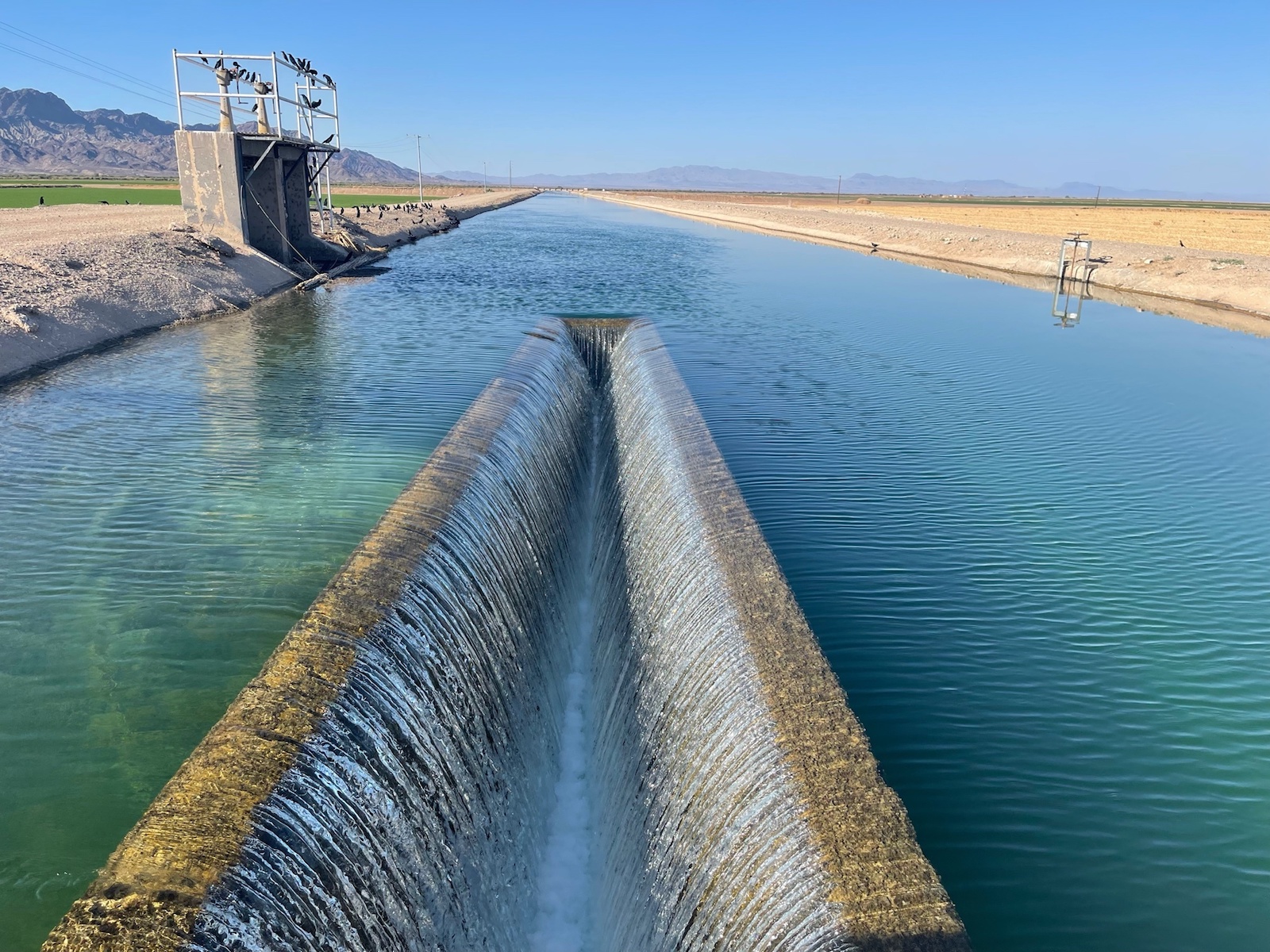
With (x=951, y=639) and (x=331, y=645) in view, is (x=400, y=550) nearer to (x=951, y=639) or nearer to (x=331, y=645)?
(x=331, y=645)

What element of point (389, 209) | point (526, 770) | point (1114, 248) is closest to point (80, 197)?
point (389, 209)

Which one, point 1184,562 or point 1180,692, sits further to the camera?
point 1184,562

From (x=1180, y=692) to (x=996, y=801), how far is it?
264 cm

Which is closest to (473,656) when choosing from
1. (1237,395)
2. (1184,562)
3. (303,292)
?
(1184,562)

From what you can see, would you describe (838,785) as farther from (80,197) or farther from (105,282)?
(80,197)

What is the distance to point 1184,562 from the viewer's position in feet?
33.0

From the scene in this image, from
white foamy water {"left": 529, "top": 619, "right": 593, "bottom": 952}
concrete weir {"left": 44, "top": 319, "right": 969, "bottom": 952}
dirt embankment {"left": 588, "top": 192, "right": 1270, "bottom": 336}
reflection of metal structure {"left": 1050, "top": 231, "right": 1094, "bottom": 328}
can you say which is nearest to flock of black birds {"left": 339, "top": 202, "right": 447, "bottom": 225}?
dirt embankment {"left": 588, "top": 192, "right": 1270, "bottom": 336}

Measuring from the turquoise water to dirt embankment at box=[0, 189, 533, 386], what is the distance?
47.8 inches

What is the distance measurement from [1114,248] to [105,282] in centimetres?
4230

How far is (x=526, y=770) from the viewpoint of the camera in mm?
7441

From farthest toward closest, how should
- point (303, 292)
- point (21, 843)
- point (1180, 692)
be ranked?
1. point (303, 292)
2. point (1180, 692)
3. point (21, 843)

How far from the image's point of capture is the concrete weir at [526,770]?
159 inches

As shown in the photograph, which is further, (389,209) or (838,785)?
(389,209)

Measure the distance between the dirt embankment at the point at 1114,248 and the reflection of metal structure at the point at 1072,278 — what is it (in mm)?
551
